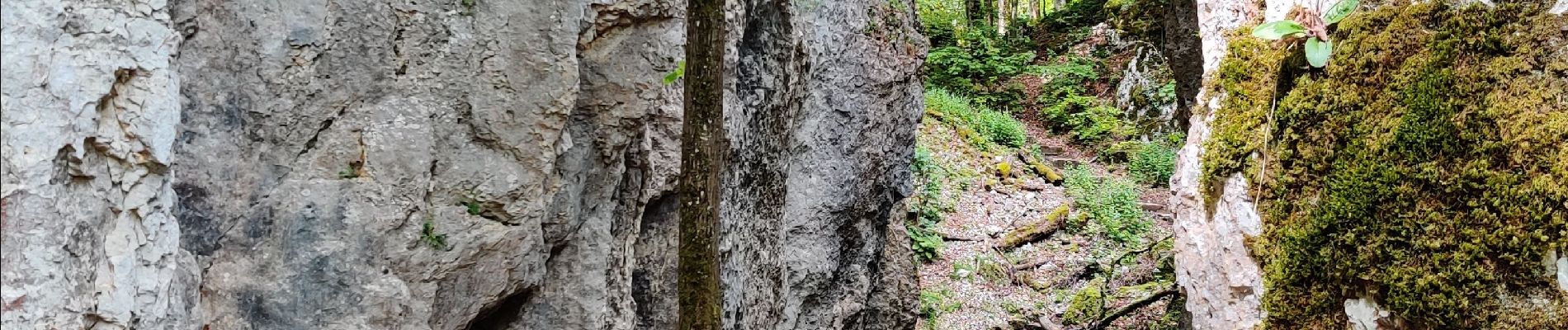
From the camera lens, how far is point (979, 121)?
40.1 feet

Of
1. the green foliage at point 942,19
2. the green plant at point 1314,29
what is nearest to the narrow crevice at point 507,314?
the green plant at point 1314,29

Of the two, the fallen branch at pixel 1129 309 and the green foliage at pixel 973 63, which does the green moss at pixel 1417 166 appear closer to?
the fallen branch at pixel 1129 309

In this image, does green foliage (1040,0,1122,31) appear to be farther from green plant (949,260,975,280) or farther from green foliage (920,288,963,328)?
green foliage (920,288,963,328)

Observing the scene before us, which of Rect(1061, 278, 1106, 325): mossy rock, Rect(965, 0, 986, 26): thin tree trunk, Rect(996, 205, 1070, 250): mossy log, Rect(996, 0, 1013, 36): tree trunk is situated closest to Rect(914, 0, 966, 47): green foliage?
Rect(965, 0, 986, 26): thin tree trunk

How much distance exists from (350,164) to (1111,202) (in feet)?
29.2

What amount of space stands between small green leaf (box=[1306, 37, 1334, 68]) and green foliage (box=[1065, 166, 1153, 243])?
20.9 ft

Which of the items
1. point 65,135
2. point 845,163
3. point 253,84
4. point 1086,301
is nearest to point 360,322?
point 253,84

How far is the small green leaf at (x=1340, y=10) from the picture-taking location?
9.83ft

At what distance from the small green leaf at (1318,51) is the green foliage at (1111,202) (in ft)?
20.9

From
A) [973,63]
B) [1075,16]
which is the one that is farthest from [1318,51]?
[1075,16]

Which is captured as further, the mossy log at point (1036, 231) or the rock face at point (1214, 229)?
the mossy log at point (1036, 231)

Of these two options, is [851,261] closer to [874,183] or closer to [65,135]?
[874,183]

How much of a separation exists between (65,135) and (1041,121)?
44.2 feet

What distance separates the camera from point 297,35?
2.54 metres
